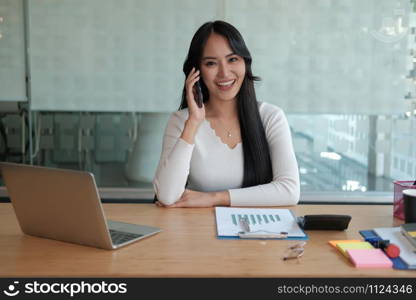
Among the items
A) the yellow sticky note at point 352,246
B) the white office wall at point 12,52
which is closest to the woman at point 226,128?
the yellow sticky note at point 352,246

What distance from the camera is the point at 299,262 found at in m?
1.47

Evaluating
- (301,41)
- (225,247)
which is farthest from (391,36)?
(225,247)

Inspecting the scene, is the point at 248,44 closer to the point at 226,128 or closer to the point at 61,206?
the point at 226,128

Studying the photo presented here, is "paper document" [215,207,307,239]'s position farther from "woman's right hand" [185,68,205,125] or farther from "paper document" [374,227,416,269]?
"woman's right hand" [185,68,205,125]

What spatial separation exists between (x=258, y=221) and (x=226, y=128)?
783 mm

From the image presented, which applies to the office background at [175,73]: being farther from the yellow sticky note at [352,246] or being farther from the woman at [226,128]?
the yellow sticky note at [352,246]

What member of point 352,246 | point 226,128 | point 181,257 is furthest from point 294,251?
point 226,128

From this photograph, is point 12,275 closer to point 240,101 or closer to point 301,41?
point 240,101

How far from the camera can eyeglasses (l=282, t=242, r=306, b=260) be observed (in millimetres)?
1499

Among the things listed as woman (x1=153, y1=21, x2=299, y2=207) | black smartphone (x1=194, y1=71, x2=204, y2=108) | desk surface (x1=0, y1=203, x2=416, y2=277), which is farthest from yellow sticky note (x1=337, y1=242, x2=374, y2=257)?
black smartphone (x1=194, y1=71, x2=204, y2=108)

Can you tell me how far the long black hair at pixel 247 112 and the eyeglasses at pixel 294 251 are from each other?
0.87m

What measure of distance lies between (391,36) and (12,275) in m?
3.57

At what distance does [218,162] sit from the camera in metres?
2.48

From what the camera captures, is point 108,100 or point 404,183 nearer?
point 404,183
